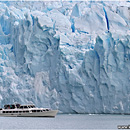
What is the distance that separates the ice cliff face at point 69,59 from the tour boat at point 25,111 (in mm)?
1987

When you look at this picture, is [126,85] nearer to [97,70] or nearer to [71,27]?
[97,70]

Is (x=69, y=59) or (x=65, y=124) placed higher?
(x=69, y=59)

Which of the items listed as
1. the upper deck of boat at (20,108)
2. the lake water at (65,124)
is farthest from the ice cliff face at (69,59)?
the lake water at (65,124)

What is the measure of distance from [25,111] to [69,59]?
522cm

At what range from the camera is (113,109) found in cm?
2769

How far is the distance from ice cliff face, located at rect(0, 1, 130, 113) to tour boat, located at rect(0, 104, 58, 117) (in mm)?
1987

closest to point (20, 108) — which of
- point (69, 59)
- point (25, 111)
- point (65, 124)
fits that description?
point (25, 111)

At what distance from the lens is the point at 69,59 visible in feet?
95.1

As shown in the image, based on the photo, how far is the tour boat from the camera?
26.2 meters

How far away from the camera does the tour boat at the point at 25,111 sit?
2623 cm

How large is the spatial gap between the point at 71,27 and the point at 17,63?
5.32 metres

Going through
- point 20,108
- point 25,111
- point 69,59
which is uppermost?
point 69,59

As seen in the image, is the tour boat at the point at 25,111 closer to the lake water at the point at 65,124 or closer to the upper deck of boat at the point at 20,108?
the upper deck of boat at the point at 20,108

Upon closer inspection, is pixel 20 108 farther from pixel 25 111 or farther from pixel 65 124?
pixel 65 124
